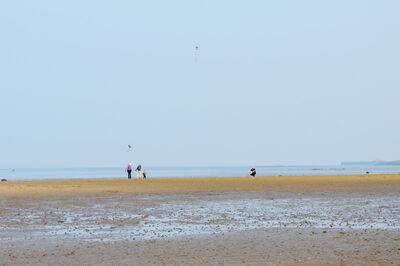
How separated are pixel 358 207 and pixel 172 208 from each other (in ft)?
26.5

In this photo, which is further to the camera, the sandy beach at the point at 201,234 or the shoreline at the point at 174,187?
the shoreline at the point at 174,187

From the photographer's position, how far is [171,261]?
9836mm

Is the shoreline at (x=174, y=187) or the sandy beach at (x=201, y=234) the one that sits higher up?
the shoreline at (x=174, y=187)

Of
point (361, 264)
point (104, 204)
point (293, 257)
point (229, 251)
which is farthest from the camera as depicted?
point (104, 204)

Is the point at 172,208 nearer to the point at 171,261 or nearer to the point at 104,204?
the point at 104,204

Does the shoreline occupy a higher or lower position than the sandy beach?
higher

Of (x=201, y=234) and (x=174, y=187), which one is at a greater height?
(x=174, y=187)

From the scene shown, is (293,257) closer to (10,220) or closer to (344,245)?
(344,245)

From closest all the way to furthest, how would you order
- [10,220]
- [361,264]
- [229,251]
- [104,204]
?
[361,264] < [229,251] < [10,220] < [104,204]

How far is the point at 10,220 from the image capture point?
665 inches

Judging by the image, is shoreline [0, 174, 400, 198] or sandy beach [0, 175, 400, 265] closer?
sandy beach [0, 175, 400, 265]

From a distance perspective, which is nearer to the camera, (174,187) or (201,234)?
(201,234)

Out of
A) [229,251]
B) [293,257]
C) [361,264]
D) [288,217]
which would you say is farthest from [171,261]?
[288,217]

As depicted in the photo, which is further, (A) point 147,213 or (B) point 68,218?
(A) point 147,213
